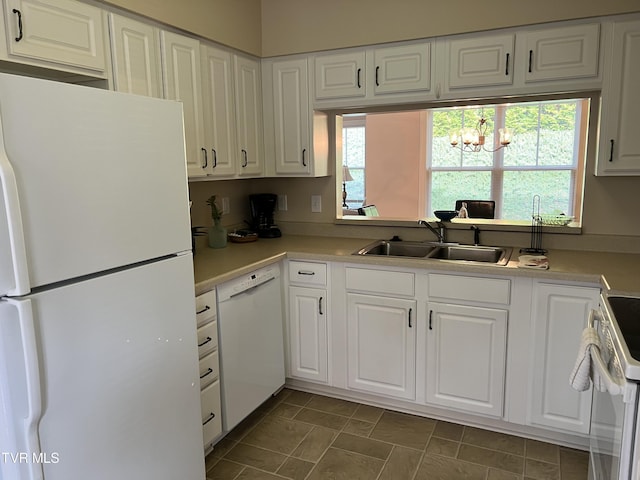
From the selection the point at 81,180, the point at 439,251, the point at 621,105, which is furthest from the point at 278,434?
the point at 621,105

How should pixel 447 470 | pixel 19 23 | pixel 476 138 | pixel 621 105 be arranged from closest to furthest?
1. pixel 19 23
2. pixel 447 470
3. pixel 621 105
4. pixel 476 138

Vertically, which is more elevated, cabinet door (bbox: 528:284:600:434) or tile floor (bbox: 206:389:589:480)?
cabinet door (bbox: 528:284:600:434)

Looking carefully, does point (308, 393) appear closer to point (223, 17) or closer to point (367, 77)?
point (367, 77)

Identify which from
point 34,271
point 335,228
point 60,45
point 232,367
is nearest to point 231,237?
point 335,228

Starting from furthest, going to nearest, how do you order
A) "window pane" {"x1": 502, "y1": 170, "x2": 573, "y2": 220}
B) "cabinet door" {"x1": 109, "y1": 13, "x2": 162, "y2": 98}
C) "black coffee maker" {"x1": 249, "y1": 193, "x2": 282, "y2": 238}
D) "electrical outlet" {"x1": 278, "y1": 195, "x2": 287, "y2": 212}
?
"window pane" {"x1": 502, "y1": 170, "x2": 573, "y2": 220}, "electrical outlet" {"x1": 278, "y1": 195, "x2": 287, "y2": 212}, "black coffee maker" {"x1": 249, "y1": 193, "x2": 282, "y2": 238}, "cabinet door" {"x1": 109, "y1": 13, "x2": 162, "y2": 98}

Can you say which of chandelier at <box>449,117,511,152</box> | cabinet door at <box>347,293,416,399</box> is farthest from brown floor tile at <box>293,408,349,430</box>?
chandelier at <box>449,117,511,152</box>

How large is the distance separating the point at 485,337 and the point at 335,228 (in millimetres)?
1339

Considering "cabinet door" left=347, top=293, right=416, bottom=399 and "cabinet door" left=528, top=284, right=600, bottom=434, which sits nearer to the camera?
"cabinet door" left=528, top=284, right=600, bottom=434

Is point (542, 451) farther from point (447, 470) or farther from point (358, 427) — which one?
point (358, 427)

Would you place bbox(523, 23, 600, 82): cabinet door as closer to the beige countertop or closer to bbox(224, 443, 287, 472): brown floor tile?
the beige countertop

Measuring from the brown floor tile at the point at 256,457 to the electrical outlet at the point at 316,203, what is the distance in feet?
5.45

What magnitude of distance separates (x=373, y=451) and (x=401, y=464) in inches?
6.6

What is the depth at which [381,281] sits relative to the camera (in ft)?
8.81

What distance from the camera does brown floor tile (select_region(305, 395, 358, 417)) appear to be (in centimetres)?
284
